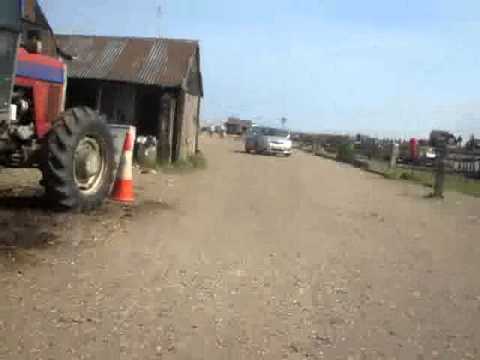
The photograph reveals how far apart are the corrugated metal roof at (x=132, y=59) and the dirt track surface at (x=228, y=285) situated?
1071 centimetres

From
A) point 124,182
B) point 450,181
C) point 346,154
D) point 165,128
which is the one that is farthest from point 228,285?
point 346,154

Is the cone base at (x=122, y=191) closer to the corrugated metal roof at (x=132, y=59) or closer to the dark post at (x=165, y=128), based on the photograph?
the dark post at (x=165, y=128)

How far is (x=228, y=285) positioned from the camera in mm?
5598

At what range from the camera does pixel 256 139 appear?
35.8 metres

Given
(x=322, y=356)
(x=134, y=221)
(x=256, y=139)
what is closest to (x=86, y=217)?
(x=134, y=221)

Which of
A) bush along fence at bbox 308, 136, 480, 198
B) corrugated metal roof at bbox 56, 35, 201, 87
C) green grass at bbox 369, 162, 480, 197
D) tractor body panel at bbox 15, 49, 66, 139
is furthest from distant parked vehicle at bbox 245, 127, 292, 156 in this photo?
tractor body panel at bbox 15, 49, 66, 139

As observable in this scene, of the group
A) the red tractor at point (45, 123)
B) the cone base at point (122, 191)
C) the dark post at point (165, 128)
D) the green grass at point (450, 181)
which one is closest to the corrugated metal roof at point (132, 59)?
the dark post at point (165, 128)

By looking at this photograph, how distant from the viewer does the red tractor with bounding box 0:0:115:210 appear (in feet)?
23.4

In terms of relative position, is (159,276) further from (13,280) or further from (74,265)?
(13,280)

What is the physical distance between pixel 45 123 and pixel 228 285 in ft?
14.4

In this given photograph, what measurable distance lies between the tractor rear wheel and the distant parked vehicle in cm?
2578

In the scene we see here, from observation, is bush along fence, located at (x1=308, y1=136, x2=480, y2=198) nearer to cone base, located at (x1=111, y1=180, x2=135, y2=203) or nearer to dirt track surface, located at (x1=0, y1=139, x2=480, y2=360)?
dirt track surface, located at (x1=0, y1=139, x2=480, y2=360)

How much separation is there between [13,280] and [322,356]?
259 cm

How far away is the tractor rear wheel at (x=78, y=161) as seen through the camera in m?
7.71
